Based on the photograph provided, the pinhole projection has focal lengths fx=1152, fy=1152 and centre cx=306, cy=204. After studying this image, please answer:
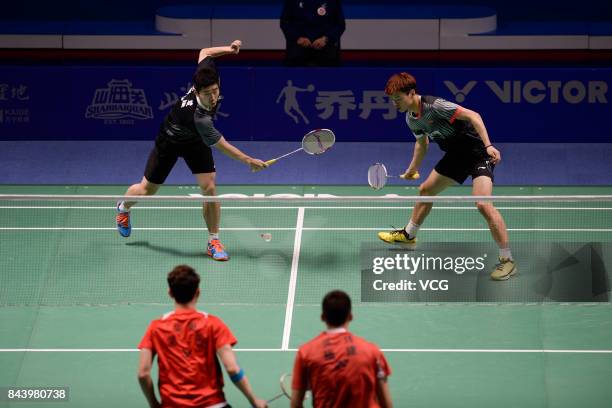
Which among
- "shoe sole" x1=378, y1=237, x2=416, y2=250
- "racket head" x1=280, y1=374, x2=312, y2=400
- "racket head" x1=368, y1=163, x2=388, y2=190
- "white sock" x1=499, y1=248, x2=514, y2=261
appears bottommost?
"racket head" x1=280, y1=374, x2=312, y2=400

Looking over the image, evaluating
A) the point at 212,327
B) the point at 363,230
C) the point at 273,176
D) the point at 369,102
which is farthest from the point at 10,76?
the point at 212,327

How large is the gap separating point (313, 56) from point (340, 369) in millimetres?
8481

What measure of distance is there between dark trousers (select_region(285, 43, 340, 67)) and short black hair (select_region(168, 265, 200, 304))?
8.04 m

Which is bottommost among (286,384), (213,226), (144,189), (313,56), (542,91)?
(286,384)

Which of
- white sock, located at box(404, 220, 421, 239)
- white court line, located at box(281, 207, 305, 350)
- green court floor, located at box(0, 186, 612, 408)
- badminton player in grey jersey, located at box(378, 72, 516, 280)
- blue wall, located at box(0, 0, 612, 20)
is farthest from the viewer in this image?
blue wall, located at box(0, 0, 612, 20)

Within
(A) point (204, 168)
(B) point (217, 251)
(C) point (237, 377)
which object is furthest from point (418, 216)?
(C) point (237, 377)

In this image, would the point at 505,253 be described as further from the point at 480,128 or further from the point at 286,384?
the point at 286,384

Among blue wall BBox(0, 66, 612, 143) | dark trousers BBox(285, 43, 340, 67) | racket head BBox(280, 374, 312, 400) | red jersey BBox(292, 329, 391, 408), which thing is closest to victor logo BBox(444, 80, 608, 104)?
blue wall BBox(0, 66, 612, 143)

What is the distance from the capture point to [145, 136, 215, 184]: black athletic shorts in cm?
1062

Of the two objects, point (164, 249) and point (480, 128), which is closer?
point (480, 128)

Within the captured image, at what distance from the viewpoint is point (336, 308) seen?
6.11 m

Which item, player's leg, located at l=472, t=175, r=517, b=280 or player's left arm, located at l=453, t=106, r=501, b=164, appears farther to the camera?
player's left arm, located at l=453, t=106, r=501, b=164

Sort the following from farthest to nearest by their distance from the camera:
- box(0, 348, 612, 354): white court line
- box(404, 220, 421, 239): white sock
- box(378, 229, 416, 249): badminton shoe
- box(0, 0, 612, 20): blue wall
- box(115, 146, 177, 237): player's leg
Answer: box(0, 0, 612, 20): blue wall → box(115, 146, 177, 237): player's leg → box(404, 220, 421, 239): white sock → box(378, 229, 416, 249): badminton shoe → box(0, 348, 612, 354): white court line

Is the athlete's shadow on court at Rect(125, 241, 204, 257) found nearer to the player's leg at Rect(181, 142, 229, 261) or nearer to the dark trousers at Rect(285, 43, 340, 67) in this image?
the player's leg at Rect(181, 142, 229, 261)
